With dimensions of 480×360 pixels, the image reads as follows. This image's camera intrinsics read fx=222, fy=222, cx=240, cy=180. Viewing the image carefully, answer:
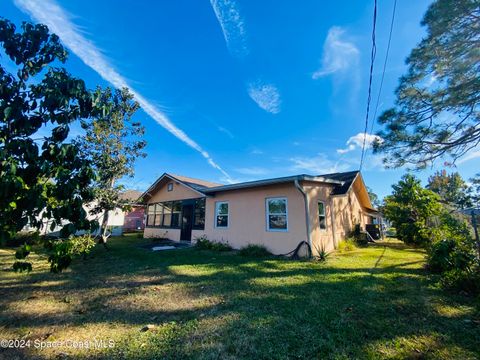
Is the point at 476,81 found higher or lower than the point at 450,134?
higher

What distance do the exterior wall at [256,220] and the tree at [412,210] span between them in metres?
7.32

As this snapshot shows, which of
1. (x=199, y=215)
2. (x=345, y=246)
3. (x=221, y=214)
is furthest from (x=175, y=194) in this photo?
(x=345, y=246)

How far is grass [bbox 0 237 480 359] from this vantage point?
2.79 meters

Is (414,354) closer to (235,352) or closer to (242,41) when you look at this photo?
(235,352)

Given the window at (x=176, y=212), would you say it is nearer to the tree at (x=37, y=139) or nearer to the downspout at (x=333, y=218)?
the downspout at (x=333, y=218)

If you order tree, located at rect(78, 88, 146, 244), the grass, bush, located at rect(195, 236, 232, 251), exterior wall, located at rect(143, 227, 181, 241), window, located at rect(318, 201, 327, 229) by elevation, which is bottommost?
the grass

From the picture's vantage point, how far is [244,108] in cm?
1349

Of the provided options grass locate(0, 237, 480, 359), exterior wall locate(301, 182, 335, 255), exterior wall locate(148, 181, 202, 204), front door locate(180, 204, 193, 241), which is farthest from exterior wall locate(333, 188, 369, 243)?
front door locate(180, 204, 193, 241)

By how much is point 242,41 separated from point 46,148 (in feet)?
29.0

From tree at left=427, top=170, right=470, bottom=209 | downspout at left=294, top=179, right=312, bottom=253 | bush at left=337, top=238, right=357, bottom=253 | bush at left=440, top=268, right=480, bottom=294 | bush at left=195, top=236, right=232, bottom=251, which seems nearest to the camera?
bush at left=440, top=268, right=480, bottom=294

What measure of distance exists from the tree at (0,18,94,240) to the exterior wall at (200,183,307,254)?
7.38 m

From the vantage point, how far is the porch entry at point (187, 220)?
533 inches

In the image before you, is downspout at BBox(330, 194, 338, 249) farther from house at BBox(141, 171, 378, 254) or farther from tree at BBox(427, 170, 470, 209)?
tree at BBox(427, 170, 470, 209)

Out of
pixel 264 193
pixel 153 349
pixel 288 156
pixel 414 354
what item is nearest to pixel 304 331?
pixel 414 354
